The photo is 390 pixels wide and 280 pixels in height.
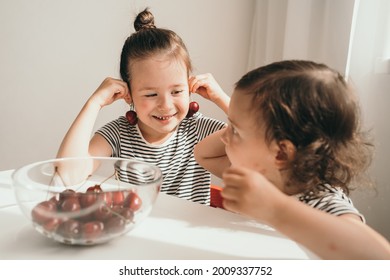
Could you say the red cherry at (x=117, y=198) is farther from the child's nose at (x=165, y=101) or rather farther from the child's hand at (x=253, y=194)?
the child's nose at (x=165, y=101)

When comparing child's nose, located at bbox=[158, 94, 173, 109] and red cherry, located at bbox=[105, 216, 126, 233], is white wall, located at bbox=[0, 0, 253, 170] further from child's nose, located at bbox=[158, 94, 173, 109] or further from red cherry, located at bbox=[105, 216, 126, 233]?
red cherry, located at bbox=[105, 216, 126, 233]

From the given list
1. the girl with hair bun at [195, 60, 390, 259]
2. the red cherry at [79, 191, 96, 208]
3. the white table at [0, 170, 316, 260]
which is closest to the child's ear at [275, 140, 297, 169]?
the girl with hair bun at [195, 60, 390, 259]

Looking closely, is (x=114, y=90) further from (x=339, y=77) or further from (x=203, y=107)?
(x=203, y=107)

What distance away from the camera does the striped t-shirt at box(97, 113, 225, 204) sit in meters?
1.17

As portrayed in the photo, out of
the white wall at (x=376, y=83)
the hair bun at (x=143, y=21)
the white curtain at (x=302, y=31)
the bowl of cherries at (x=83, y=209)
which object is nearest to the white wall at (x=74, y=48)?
the white curtain at (x=302, y=31)

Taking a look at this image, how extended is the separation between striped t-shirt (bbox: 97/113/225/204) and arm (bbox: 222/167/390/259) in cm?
65

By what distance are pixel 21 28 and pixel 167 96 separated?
1162 mm

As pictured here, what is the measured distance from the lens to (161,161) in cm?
118

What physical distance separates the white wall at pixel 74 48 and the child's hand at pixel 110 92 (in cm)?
84

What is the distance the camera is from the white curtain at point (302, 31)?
1.35m

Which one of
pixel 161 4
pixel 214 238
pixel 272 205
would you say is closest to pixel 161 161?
pixel 214 238

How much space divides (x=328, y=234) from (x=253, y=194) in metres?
0.11

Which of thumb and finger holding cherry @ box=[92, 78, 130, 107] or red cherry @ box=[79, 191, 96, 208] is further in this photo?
thumb and finger holding cherry @ box=[92, 78, 130, 107]

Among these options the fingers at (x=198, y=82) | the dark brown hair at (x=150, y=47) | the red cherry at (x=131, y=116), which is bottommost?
the red cherry at (x=131, y=116)
